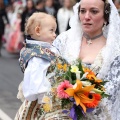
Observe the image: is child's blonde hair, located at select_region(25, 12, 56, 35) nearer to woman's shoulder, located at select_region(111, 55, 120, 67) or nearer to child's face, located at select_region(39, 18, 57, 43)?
child's face, located at select_region(39, 18, 57, 43)

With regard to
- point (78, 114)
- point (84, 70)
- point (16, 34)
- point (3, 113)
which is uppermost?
point (84, 70)

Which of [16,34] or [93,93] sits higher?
[93,93]

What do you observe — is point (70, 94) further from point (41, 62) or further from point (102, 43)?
point (102, 43)

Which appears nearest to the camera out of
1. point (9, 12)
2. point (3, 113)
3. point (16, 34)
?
point (3, 113)

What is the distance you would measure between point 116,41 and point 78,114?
0.64 meters

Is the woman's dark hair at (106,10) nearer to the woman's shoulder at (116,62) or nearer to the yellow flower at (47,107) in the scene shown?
the woman's shoulder at (116,62)

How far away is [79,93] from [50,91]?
22 centimetres

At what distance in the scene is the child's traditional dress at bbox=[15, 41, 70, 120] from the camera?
3525mm

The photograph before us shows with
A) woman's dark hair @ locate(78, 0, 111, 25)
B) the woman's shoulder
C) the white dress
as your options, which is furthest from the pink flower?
woman's dark hair @ locate(78, 0, 111, 25)

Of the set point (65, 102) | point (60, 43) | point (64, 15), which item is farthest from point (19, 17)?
point (65, 102)

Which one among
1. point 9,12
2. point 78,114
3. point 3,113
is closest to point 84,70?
point 78,114

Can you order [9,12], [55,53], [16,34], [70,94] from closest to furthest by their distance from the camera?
[70,94], [55,53], [16,34], [9,12]

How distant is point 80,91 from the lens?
3406 mm

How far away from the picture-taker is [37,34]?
3703 millimetres
